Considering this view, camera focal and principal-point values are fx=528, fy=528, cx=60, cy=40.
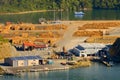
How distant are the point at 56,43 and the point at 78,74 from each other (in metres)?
8.46

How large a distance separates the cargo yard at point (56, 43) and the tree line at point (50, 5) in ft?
68.3

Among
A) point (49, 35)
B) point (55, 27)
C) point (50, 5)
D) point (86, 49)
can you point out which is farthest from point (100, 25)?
point (50, 5)

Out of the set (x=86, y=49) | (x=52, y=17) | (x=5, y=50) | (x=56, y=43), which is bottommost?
(x=52, y=17)

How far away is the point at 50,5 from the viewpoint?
61.6m

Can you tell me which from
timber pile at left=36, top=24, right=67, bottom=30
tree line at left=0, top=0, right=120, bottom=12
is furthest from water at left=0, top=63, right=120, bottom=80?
tree line at left=0, top=0, right=120, bottom=12

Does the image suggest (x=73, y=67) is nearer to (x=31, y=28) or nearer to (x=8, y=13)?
(x=31, y=28)

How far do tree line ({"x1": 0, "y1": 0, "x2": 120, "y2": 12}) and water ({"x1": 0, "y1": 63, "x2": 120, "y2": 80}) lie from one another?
34335 millimetres

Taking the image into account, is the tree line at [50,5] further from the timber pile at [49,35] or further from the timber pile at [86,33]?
the timber pile at [86,33]

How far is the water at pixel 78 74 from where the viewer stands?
23469 millimetres

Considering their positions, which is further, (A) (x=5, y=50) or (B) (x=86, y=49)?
(B) (x=86, y=49)

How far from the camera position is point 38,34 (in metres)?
35.4

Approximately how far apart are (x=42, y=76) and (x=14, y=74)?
4.24ft

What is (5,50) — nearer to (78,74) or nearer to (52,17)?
(78,74)

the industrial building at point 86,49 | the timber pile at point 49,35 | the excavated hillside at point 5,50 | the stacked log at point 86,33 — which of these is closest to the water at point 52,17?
the timber pile at point 49,35
